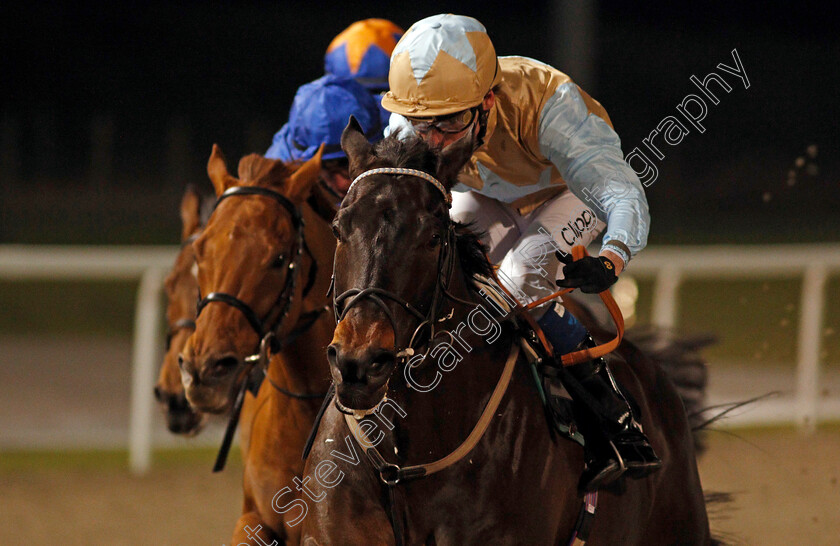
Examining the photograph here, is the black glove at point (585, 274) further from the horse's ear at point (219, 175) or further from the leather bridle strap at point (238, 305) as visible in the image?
the horse's ear at point (219, 175)

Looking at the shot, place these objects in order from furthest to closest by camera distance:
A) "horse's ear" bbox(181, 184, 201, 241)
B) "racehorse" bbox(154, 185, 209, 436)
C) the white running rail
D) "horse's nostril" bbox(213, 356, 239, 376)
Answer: the white running rail, "horse's ear" bbox(181, 184, 201, 241), "racehorse" bbox(154, 185, 209, 436), "horse's nostril" bbox(213, 356, 239, 376)

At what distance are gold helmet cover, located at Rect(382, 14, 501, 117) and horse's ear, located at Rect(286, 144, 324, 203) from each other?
76cm

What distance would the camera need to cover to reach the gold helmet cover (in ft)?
8.59

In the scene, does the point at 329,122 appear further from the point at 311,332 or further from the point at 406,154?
the point at 406,154

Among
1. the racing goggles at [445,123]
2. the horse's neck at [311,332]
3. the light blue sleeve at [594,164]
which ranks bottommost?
the horse's neck at [311,332]

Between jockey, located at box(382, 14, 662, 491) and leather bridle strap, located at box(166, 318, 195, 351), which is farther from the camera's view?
leather bridle strap, located at box(166, 318, 195, 351)

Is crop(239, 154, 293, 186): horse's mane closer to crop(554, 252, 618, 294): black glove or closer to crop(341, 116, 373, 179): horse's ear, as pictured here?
crop(341, 116, 373, 179): horse's ear

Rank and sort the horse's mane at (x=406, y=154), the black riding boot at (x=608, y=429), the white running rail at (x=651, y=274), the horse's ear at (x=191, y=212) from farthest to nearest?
the white running rail at (x=651, y=274) → the horse's ear at (x=191, y=212) → the black riding boot at (x=608, y=429) → the horse's mane at (x=406, y=154)

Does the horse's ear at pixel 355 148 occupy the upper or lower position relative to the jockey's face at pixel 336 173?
upper

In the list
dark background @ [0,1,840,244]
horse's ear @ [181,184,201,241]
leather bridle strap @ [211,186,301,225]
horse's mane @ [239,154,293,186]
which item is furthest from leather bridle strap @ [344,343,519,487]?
dark background @ [0,1,840,244]

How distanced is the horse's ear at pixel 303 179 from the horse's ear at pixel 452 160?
42.4 inches

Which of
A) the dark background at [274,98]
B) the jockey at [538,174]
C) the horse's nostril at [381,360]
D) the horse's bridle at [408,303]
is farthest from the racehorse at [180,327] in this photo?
the dark background at [274,98]

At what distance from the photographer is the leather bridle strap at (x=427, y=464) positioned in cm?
240

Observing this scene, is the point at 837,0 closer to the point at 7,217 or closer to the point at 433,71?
the point at 7,217
